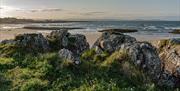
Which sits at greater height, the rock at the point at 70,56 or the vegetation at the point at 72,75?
the rock at the point at 70,56

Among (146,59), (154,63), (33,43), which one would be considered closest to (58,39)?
(33,43)

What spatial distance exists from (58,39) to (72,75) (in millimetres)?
9490

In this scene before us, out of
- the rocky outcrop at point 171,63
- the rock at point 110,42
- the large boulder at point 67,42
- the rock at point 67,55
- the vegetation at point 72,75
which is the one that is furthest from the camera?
the large boulder at point 67,42

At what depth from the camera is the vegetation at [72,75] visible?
14.0 m

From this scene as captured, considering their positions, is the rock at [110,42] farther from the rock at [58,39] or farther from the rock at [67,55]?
the rock at [67,55]

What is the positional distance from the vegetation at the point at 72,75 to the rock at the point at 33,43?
3.95 metres

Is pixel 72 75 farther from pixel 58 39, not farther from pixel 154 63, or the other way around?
pixel 58 39

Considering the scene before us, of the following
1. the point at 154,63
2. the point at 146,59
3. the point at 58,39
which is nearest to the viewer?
the point at 154,63

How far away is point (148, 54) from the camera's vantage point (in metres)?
16.5

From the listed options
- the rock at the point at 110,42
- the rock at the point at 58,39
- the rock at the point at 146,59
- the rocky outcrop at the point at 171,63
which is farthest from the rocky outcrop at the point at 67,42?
the rock at the point at 146,59

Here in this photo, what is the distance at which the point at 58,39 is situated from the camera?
2452 centimetres

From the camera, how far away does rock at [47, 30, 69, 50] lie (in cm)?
2402

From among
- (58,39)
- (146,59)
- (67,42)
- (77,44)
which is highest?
(146,59)

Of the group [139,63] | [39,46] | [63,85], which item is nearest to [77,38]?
[39,46]
